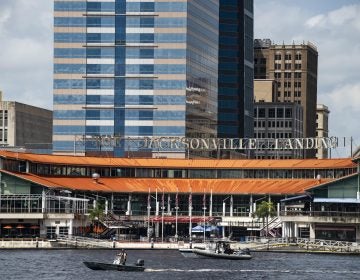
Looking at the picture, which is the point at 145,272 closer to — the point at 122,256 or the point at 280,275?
the point at 122,256

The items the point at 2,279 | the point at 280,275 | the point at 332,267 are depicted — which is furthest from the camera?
the point at 332,267

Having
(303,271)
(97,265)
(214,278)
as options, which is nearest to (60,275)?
(97,265)

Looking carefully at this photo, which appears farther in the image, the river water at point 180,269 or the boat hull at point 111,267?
the boat hull at point 111,267

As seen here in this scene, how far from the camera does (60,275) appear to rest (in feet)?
551

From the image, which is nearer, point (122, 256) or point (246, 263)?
point (122, 256)

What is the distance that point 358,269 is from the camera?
184m

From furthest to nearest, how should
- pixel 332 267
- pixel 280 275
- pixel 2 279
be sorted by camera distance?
pixel 332 267 → pixel 280 275 → pixel 2 279

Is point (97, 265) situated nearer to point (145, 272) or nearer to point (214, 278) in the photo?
point (145, 272)

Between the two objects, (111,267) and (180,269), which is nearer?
(111,267)

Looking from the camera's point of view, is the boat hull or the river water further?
the boat hull

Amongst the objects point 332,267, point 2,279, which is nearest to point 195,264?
point 332,267

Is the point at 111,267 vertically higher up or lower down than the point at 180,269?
higher up

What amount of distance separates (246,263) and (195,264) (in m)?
8.45

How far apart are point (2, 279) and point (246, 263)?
47380mm
